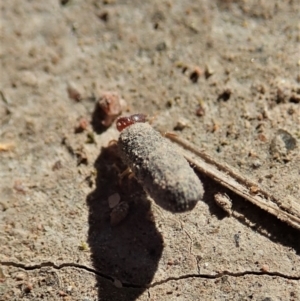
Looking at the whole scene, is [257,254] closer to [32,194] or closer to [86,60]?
[32,194]

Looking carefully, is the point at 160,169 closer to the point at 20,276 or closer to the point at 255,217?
the point at 255,217

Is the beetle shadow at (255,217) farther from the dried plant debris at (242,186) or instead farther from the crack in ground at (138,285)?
the crack in ground at (138,285)

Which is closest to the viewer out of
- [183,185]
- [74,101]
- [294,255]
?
[183,185]

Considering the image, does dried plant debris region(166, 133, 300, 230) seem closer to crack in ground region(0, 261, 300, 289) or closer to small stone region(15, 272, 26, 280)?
crack in ground region(0, 261, 300, 289)

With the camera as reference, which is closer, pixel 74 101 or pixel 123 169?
pixel 123 169

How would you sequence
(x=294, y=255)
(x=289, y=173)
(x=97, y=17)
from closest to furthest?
(x=294, y=255)
(x=289, y=173)
(x=97, y=17)

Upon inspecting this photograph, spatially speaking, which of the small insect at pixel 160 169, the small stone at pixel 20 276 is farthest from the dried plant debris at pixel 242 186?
the small stone at pixel 20 276

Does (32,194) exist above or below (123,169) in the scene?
below

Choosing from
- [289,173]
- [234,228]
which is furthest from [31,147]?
[289,173]
